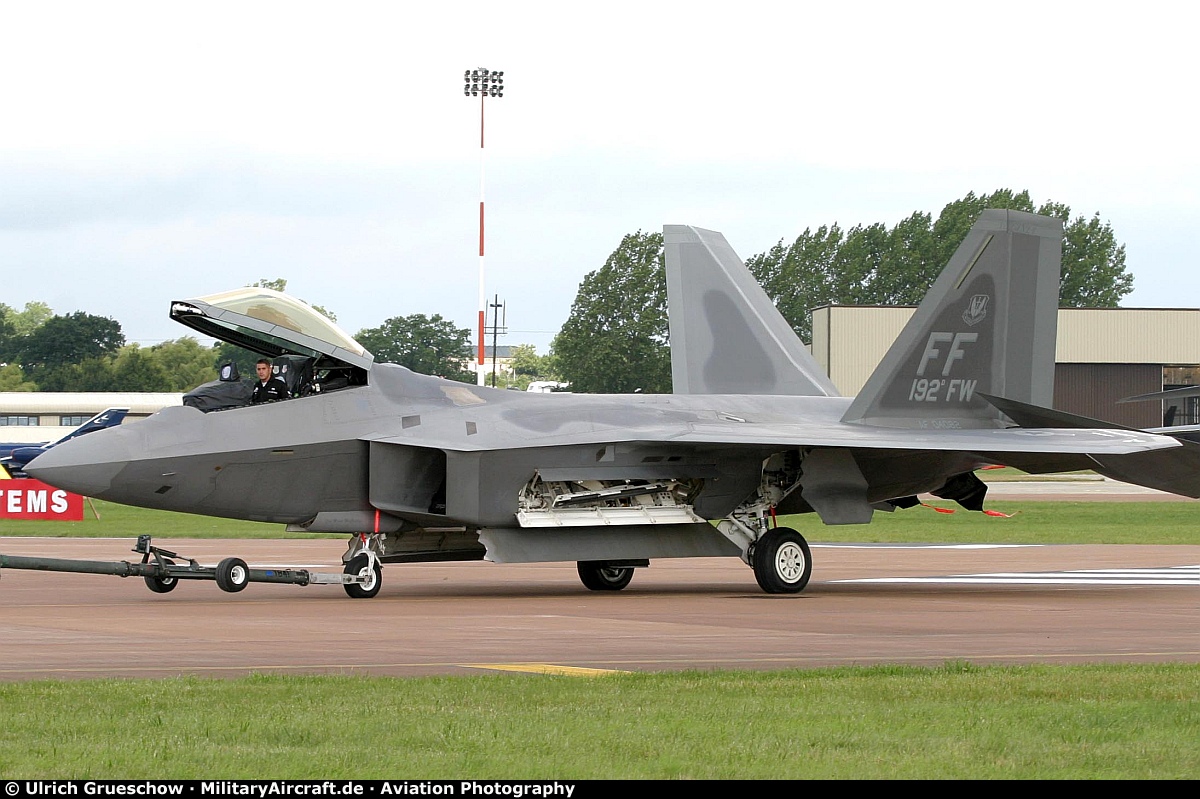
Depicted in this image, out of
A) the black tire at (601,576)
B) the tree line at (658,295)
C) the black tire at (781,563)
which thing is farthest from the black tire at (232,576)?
the tree line at (658,295)

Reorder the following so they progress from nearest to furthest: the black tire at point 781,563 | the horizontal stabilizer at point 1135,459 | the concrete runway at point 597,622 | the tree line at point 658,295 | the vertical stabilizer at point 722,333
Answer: the concrete runway at point 597,622 < the horizontal stabilizer at point 1135,459 < the black tire at point 781,563 < the vertical stabilizer at point 722,333 < the tree line at point 658,295

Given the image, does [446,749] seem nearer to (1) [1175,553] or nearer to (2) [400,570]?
(2) [400,570]

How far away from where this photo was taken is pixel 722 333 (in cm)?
2184

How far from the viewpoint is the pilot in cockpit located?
53.7 ft

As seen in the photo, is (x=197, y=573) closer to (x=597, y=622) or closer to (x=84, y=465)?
(x=84, y=465)

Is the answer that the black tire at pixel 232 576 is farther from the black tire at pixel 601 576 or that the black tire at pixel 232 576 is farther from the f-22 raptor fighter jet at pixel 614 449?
the black tire at pixel 601 576

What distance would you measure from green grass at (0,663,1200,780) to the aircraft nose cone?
262 inches

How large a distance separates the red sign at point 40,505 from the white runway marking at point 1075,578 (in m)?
22.3

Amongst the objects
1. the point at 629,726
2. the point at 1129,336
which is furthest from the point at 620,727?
the point at 1129,336

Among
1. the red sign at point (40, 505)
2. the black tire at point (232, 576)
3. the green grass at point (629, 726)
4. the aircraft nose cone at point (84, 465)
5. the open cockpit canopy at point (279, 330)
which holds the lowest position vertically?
the red sign at point (40, 505)

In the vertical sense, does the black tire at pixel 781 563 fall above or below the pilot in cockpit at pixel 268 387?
below

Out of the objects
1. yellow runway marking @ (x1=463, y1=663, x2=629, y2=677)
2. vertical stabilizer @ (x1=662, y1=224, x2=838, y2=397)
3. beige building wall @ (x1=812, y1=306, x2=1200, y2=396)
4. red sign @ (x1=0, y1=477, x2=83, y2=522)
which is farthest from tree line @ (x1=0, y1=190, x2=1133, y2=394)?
yellow runway marking @ (x1=463, y1=663, x2=629, y2=677)

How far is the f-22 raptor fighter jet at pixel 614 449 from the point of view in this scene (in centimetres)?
1603

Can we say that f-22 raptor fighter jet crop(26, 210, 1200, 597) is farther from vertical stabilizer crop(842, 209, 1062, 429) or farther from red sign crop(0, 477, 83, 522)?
red sign crop(0, 477, 83, 522)
